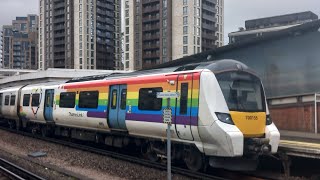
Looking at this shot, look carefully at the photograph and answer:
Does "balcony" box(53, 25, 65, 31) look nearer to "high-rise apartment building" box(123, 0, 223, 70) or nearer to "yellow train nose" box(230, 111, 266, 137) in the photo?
"high-rise apartment building" box(123, 0, 223, 70)

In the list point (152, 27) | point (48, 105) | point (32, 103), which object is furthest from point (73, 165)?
point (152, 27)

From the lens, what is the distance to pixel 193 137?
11.9 meters

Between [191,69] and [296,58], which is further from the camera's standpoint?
[296,58]

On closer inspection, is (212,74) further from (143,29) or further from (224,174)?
(143,29)

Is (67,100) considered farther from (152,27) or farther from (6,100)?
(152,27)

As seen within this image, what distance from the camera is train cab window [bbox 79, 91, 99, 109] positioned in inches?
679

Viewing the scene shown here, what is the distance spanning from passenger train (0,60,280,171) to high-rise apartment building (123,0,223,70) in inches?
3359

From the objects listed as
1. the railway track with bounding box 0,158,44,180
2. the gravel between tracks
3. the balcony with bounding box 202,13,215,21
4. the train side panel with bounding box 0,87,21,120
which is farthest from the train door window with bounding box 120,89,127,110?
the balcony with bounding box 202,13,215,21

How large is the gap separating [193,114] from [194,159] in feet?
5.04

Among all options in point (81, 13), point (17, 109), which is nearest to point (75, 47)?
point (81, 13)

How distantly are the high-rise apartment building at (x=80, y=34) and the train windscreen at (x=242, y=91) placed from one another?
115233mm

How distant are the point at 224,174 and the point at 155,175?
215 centimetres

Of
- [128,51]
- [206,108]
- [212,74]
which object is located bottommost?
[206,108]

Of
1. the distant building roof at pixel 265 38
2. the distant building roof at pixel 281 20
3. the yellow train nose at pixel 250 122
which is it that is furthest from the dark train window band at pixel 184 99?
the distant building roof at pixel 281 20
